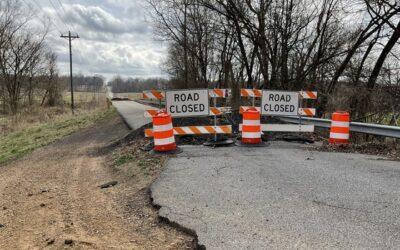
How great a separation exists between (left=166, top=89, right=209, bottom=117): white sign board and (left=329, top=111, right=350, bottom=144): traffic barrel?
Answer: 11.8ft

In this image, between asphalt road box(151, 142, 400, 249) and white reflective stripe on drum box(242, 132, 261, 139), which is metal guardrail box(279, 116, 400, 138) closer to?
asphalt road box(151, 142, 400, 249)

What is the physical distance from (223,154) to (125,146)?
139 inches

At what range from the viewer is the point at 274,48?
22953 millimetres

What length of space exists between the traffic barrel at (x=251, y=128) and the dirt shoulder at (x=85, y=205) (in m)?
2.86

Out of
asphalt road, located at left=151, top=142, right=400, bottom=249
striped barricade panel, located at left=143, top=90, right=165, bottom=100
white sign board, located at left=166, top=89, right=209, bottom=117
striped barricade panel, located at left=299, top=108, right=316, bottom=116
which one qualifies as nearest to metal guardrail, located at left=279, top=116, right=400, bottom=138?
striped barricade panel, located at left=299, top=108, right=316, bottom=116

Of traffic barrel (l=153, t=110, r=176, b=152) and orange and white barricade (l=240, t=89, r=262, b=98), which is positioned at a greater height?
orange and white barricade (l=240, t=89, r=262, b=98)

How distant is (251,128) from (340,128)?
8.17ft

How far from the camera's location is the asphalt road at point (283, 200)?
465cm

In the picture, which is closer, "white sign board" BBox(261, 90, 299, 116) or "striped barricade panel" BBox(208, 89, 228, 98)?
"striped barricade panel" BBox(208, 89, 228, 98)

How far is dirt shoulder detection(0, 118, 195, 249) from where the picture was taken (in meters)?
5.12

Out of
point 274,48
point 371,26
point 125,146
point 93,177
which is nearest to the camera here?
point 93,177

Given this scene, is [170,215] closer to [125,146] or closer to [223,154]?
Answer: [223,154]

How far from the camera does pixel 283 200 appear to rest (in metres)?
5.97

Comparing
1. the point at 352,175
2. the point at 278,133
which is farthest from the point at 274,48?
the point at 352,175
